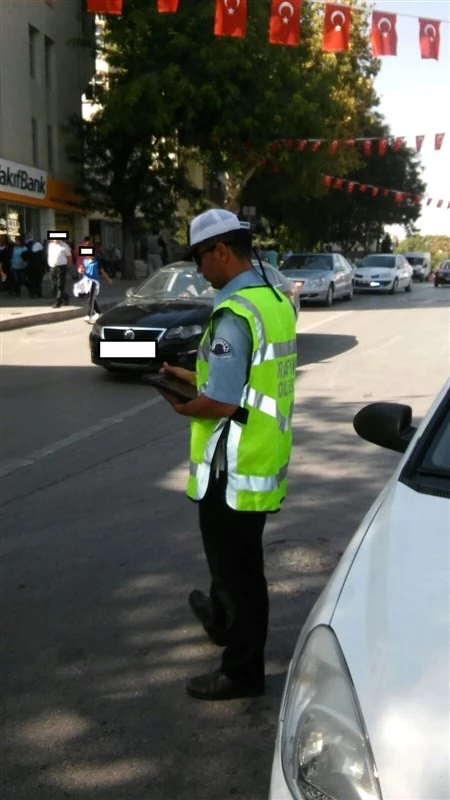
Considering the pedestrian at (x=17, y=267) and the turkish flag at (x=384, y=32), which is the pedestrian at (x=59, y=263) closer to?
the pedestrian at (x=17, y=267)

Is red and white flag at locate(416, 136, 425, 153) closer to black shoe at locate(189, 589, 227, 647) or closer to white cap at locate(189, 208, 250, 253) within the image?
black shoe at locate(189, 589, 227, 647)

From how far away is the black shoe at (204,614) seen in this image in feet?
13.8

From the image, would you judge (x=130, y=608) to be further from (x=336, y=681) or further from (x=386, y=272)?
(x=386, y=272)

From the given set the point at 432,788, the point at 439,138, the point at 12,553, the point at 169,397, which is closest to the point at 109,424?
the point at 12,553

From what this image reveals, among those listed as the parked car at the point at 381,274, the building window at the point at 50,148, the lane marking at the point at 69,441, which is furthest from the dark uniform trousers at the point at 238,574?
the building window at the point at 50,148

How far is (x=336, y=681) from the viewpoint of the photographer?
6.82 ft

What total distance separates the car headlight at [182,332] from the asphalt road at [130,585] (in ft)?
2.57

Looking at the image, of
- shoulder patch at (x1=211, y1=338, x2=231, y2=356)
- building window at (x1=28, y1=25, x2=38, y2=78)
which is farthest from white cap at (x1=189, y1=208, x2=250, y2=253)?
building window at (x1=28, y1=25, x2=38, y2=78)

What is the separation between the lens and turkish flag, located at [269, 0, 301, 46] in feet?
56.9

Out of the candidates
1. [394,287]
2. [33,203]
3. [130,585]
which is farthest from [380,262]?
[130,585]

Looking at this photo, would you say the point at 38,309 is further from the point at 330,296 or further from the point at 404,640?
the point at 404,640

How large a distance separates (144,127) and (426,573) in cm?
2998

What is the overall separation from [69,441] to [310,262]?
1886 cm

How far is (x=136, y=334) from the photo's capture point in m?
11.4
